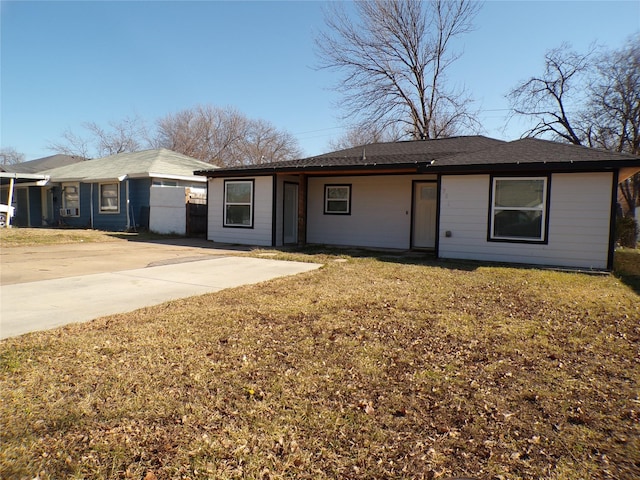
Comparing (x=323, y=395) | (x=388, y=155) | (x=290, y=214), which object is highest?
(x=388, y=155)

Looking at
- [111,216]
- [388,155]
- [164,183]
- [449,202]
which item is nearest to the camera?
[449,202]

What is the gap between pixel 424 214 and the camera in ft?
40.0

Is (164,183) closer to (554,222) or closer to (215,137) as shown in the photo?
(554,222)

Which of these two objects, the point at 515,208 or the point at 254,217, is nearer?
the point at 515,208

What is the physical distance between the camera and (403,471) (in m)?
2.16

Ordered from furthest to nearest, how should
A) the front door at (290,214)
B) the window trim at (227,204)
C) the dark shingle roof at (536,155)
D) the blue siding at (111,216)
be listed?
the blue siding at (111,216) < the front door at (290,214) < the window trim at (227,204) < the dark shingle roof at (536,155)

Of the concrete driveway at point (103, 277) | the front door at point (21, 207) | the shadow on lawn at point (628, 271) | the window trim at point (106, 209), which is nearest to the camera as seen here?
the concrete driveway at point (103, 277)

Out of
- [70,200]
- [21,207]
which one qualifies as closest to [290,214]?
[70,200]

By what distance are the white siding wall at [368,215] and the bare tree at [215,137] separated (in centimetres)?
2559

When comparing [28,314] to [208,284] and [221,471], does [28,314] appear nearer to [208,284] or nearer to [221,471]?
[208,284]

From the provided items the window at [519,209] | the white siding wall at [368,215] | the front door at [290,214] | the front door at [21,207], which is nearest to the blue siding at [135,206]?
the front door at [290,214]

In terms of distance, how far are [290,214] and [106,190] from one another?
10.4 m

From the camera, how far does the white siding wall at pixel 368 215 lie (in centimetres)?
1231

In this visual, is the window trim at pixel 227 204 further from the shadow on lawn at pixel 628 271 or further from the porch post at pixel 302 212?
the shadow on lawn at pixel 628 271
